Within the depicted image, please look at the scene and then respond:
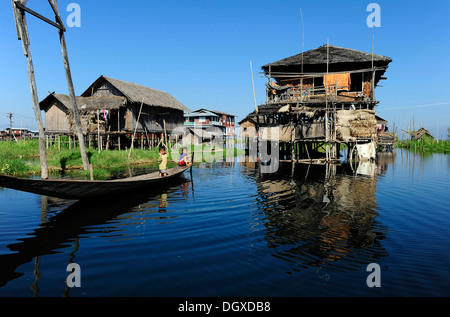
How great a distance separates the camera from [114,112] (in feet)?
83.7

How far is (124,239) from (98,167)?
12797 millimetres

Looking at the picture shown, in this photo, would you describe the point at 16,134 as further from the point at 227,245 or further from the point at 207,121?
the point at 227,245

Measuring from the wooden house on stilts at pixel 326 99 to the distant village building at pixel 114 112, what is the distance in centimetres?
942

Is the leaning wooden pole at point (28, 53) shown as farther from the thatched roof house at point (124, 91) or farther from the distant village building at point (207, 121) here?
the distant village building at point (207, 121)

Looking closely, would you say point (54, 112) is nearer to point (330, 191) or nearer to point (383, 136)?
point (330, 191)

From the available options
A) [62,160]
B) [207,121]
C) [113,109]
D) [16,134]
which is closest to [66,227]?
[62,160]

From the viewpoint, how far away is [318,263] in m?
4.74

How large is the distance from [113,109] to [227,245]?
22.9m

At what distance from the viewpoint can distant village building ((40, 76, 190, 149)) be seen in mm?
23906

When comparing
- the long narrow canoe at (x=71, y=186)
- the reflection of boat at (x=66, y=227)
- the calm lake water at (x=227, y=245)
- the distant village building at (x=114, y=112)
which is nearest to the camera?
the calm lake water at (x=227, y=245)

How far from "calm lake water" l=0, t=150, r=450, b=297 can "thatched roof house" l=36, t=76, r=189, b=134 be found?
1475 centimetres

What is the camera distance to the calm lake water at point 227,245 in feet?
13.3

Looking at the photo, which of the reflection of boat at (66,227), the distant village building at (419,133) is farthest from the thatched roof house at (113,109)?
the distant village building at (419,133)
